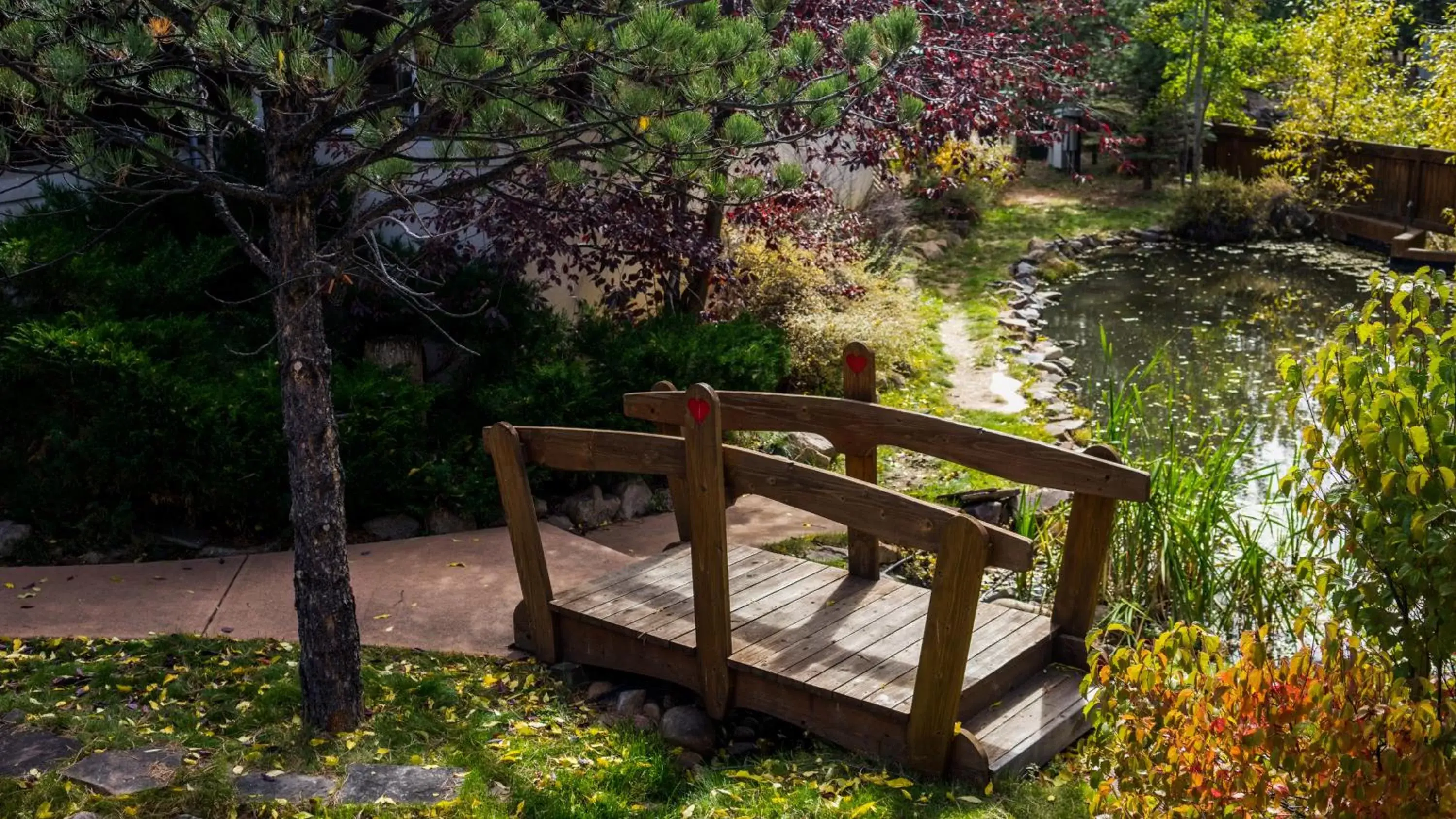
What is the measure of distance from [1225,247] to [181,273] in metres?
15.5

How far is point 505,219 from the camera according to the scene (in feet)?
26.6

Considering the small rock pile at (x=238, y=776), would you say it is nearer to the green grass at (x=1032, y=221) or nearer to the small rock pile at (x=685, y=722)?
the small rock pile at (x=685, y=722)

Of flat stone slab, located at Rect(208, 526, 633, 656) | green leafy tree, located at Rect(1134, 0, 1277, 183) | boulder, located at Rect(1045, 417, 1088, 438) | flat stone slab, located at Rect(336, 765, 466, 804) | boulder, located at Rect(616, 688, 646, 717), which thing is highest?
green leafy tree, located at Rect(1134, 0, 1277, 183)

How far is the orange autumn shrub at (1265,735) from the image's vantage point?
2961 mm

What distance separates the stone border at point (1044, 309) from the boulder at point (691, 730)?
502cm

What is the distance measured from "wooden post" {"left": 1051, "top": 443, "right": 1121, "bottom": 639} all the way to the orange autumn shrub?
1.64 metres

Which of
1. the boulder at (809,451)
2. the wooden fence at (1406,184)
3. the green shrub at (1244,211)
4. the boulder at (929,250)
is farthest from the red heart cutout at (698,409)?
the green shrub at (1244,211)

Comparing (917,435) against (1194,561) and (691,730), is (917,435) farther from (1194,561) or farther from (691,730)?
(1194,561)

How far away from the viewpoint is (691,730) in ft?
16.9

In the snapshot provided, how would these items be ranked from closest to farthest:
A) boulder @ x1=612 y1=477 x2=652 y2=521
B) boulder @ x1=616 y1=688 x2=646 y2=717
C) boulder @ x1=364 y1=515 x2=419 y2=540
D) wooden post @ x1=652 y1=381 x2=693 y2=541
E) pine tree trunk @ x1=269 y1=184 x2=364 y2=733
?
pine tree trunk @ x1=269 y1=184 x2=364 y2=733
boulder @ x1=616 y1=688 x2=646 y2=717
wooden post @ x1=652 y1=381 x2=693 y2=541
boulder @ x1=364 y1=515 x2=419 y2=540
boulder @ x1=612 y1=477 x2=652 y2=521

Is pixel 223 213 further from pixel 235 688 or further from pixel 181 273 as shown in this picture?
pixel 181 273

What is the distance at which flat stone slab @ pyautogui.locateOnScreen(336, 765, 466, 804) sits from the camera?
166 inches

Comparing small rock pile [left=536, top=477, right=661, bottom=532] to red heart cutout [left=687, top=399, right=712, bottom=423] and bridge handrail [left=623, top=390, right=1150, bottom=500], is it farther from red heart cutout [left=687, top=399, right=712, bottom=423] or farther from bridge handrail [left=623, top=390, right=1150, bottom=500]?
red heart cutout [left=687, top=399, right=712, bottom=423]

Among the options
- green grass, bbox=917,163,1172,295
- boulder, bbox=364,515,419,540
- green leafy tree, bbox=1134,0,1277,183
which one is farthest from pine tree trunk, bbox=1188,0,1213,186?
boulder, bbox=364,515,419,540
